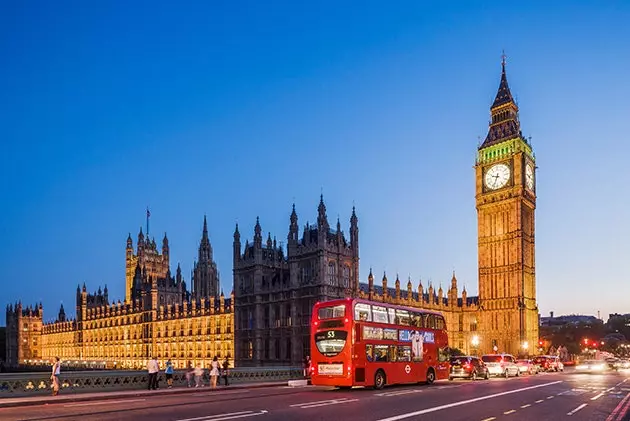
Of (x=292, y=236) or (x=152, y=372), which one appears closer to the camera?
(x=152, y=372)

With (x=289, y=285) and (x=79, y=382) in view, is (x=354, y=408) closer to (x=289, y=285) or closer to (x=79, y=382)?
(x=79, y=382)

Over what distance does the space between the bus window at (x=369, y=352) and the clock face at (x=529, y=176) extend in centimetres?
7767

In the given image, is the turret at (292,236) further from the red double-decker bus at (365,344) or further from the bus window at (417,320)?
the red double-decker bus at (365,344)

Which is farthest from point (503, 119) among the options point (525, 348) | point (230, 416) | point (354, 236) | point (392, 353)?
point (230, 416)

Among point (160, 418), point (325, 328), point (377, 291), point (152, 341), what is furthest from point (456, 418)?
point (152, 341)

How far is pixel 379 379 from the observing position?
31.1 metres

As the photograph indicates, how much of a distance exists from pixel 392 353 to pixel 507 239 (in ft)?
238

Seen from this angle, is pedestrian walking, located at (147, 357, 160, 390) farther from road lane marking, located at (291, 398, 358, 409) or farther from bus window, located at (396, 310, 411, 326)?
bus window, located at (396, 310, 411, 326)

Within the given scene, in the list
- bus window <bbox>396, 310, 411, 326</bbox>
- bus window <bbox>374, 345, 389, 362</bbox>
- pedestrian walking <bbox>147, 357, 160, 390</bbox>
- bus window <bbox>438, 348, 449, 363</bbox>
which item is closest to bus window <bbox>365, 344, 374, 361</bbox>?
bus window <bbox>374, 345, 389, 362</bbox>

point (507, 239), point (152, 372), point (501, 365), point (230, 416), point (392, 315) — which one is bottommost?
point (501, 365)

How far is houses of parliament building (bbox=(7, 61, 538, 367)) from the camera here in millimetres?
71375

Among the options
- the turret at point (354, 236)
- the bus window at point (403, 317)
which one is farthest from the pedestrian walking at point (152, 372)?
the turret at point (354, 236)

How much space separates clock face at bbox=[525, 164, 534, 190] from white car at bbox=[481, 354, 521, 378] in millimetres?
57531

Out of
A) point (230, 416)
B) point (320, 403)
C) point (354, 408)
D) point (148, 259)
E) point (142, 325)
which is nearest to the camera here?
point (230, 416)
